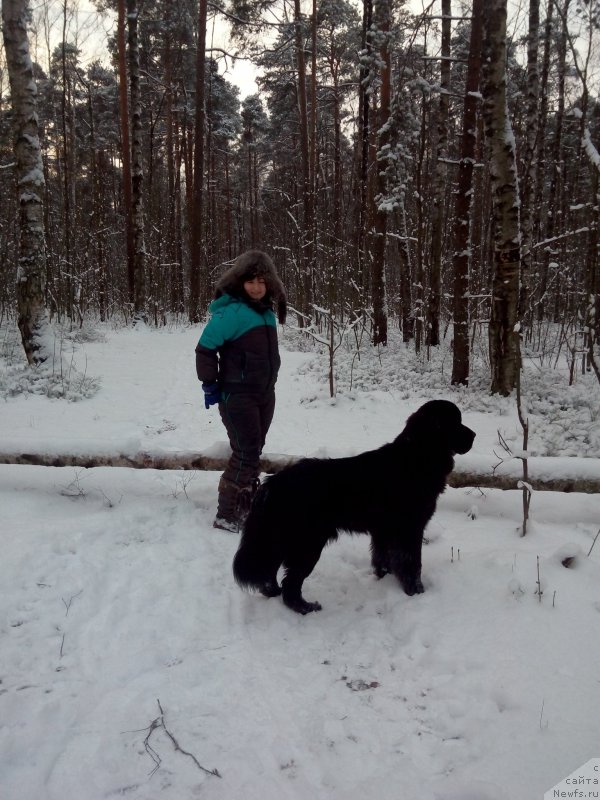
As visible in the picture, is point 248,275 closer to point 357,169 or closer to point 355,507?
point 355,507

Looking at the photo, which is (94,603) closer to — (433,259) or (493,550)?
(493,550)

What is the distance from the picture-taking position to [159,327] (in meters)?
17.0

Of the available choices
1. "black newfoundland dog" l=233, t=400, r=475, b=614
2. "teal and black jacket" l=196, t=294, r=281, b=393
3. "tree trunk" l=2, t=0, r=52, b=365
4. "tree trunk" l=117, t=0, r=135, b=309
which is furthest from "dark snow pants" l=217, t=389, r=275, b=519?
"tree trunk" l=117, t=0, r=135, b=309

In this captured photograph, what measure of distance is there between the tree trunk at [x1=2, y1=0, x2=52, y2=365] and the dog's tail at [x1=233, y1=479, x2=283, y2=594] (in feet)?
22.9

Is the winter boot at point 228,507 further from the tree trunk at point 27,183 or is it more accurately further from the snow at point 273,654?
the tree trunk at point 27,183

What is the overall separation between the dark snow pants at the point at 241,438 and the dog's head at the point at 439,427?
1.24 m

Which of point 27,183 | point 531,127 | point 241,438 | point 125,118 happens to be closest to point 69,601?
point 241,438

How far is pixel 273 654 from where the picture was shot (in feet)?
8.39

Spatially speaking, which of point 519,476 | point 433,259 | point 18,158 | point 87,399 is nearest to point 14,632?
point 519,476

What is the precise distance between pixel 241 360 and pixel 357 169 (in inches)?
665

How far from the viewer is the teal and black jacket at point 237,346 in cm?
361

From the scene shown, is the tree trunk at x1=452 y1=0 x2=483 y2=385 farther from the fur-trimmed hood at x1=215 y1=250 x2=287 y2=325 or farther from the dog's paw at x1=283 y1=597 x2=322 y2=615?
the dog's paw at x1=283 y1=597 x2=322 y2=615

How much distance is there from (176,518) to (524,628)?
2686mm

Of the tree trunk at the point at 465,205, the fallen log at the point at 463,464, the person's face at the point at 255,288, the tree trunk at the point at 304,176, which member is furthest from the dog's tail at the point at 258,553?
the tree trunk at the point at 304,176
